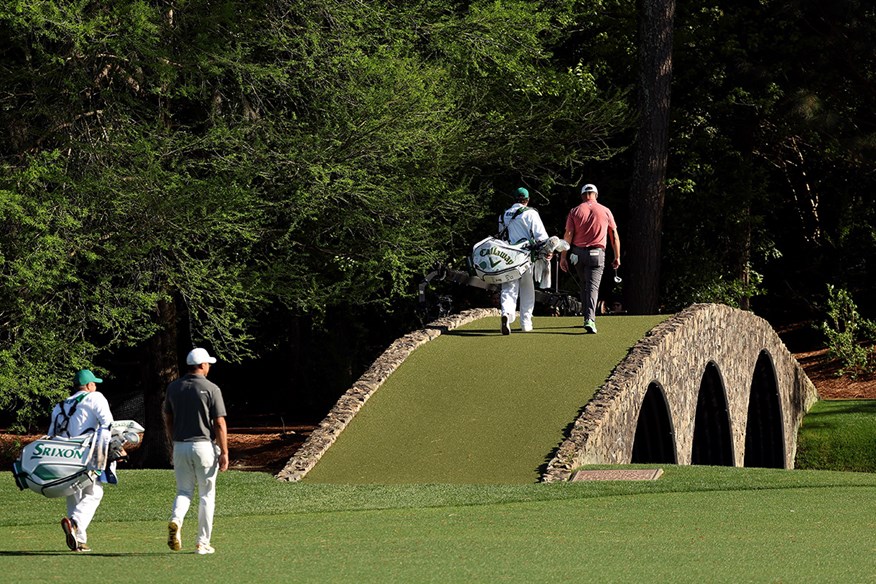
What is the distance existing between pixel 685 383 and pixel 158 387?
8.93 meters

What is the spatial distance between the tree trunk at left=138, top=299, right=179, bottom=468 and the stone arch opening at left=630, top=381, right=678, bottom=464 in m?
7.61

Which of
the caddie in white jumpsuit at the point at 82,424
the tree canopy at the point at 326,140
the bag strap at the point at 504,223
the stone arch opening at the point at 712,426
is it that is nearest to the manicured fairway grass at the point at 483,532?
the caddie in white jumpsuit at the point at 82,424

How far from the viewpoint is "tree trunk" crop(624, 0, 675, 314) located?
27109mm

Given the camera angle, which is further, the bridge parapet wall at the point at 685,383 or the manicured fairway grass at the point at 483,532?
the bridge parapet wall at the point at 685,383

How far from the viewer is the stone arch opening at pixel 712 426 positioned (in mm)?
23438

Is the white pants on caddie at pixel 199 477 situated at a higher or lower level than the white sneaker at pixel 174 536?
higher

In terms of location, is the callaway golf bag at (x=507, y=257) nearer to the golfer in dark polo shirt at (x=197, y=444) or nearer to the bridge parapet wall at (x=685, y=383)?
the bridge parapet wall at (x=685, y=383)

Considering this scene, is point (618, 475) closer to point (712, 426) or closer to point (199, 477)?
point (199, 477)

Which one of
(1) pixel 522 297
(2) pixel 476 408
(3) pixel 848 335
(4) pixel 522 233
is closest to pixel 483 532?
(2) pixel 476 408

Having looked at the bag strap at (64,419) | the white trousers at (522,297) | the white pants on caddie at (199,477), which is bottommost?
the white pants on caddie at (199,477)

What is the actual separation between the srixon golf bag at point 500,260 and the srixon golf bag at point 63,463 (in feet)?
25.7

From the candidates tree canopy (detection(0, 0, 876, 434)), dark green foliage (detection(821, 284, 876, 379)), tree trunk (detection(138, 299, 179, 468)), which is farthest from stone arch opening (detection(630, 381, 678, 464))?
dark green foliage (detection(821, 284, 876, 379))

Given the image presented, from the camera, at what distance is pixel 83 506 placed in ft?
33.9

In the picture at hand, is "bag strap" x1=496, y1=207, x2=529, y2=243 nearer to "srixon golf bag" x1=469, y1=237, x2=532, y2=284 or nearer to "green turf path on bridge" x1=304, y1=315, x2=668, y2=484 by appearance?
"srixon golf bag" x1=469, y1=237, x2=532, y2=284
